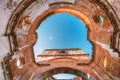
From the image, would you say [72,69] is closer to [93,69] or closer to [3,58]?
[93,69]

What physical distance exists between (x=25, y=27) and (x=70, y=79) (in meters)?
10.7

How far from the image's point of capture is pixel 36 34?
13164mm

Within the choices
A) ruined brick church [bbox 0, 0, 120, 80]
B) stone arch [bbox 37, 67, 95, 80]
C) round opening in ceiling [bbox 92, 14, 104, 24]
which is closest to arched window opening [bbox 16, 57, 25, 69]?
ruined brick church [bbox 0, 0, 120, 80]

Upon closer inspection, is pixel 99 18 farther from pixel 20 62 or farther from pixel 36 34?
pixel 20 62

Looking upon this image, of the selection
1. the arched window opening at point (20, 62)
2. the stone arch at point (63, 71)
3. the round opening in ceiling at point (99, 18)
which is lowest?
the stone arch at point (63, 71)

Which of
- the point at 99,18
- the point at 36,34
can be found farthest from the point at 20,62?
the point at 99,18

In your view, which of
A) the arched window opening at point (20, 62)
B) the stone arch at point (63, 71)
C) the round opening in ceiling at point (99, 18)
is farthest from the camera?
the stone arch at point (63, 71)

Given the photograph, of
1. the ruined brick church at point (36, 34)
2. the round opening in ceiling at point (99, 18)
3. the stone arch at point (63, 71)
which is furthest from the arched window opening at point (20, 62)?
the round opening in ceiling at point (99, 18)

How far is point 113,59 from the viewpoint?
9.77m

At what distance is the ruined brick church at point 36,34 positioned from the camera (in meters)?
8.16

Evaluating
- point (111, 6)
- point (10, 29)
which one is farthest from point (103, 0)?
point (10, 29)

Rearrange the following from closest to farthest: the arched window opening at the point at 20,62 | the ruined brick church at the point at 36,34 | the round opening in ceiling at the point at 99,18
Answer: the ruined brick church at the point at 36,34 → the round opening in ceiling at the point at 99,18 → the arched window opening at the point at 20,62

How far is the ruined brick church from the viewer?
26.8 feet

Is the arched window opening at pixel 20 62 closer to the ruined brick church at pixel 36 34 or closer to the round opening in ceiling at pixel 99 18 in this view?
the ruined brick church at pixel 36 34
